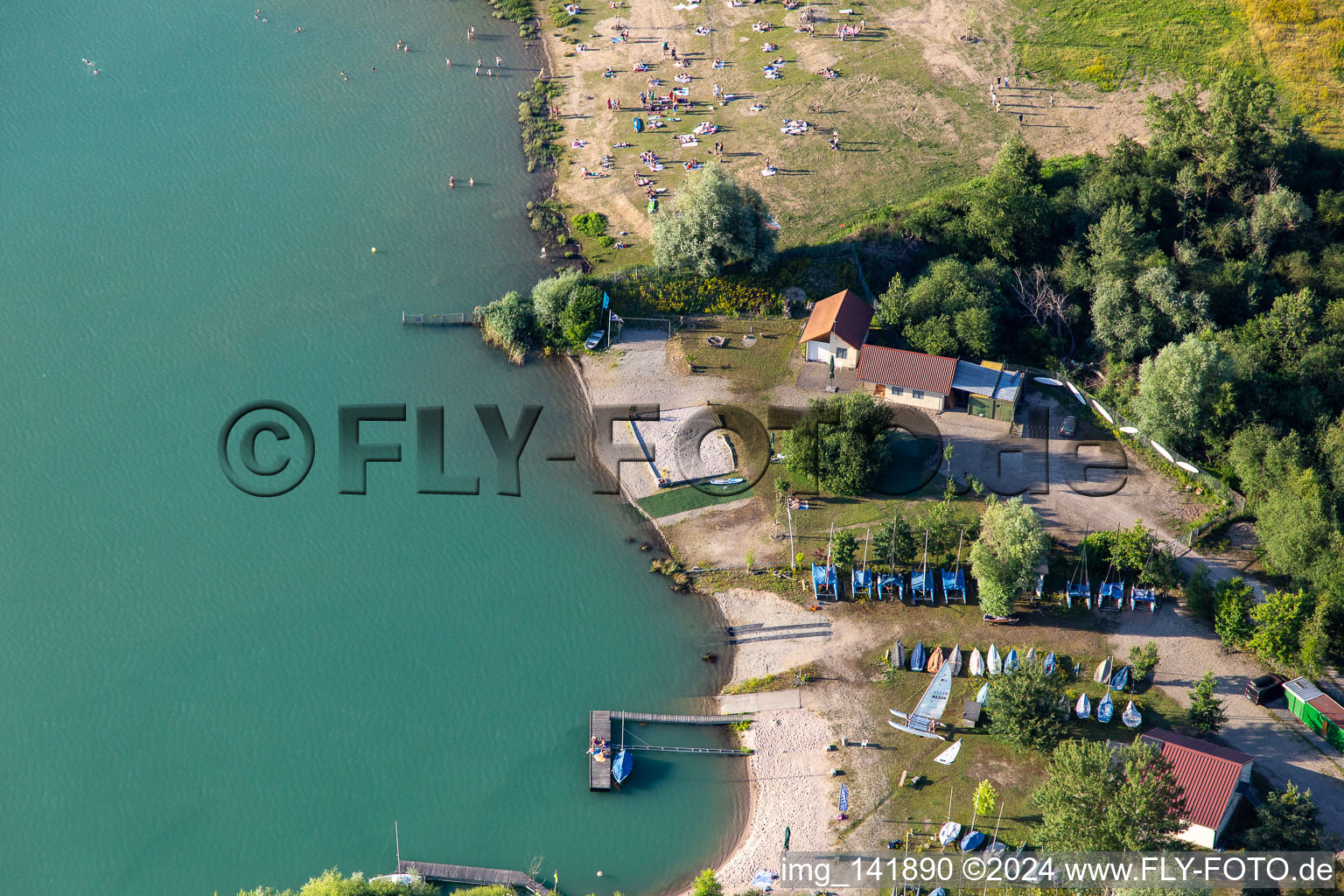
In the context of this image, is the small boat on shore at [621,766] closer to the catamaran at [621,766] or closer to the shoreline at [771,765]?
the catamaran at [621,766]

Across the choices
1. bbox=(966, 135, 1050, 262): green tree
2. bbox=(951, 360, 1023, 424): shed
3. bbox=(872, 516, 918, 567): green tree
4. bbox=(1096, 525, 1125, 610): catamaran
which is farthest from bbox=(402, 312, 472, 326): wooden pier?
bbox=(1096, 525, 1125, 610): catamaran

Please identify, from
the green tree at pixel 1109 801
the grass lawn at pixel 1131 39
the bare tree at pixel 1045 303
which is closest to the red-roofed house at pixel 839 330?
the bare tree at pixel 1045 303

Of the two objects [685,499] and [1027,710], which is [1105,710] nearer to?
[1027,710]

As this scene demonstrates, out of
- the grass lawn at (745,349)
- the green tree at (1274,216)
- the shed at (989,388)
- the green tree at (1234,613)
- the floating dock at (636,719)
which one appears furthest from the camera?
the green tree at (1274,216)

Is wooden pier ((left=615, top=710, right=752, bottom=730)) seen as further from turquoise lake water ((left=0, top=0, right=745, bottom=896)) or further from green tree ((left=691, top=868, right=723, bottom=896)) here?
green tree ((left=691, top=868, right=723, bottom=896))

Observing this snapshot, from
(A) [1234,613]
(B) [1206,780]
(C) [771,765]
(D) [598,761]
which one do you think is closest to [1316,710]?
(A) [1234,613]

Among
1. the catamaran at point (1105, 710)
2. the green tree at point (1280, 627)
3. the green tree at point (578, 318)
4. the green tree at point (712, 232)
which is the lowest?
the catamaran at point (1105, 710)
